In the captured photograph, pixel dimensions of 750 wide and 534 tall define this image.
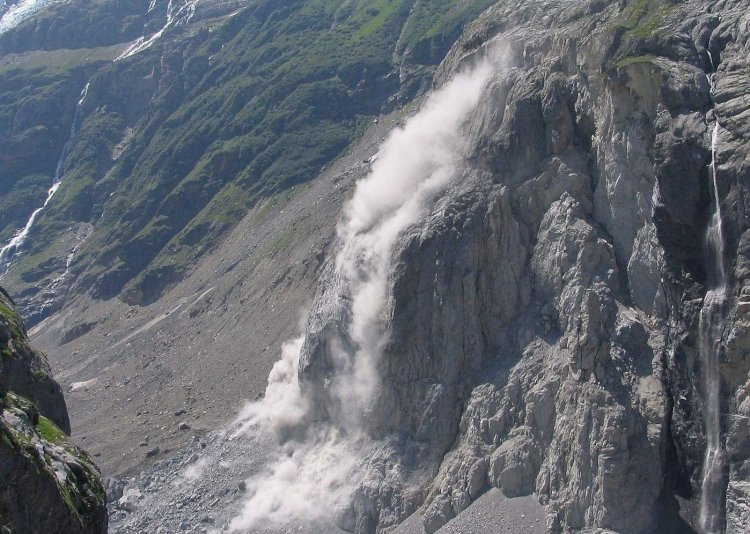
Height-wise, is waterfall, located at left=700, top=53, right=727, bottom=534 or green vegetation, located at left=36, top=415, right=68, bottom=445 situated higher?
green vegetation, located at left=36, top=415, right=68, bottom=445

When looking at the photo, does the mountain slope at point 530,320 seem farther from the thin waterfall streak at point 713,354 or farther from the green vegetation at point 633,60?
the green vegetation at point 633,60

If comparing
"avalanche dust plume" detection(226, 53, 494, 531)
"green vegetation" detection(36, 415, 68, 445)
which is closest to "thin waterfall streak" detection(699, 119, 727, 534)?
"avalanche dust plume" detection(226, 53, 494, 531)

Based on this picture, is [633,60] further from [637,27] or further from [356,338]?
[356,338]

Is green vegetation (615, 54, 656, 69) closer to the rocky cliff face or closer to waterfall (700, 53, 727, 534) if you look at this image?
waterfall (700, 53, 727, 534)

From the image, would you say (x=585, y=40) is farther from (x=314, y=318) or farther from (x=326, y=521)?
(x=326, y=521)

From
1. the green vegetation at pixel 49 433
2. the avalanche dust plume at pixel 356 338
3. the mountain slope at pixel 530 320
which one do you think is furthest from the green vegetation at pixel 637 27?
the green vegetation at pixel 49 433
